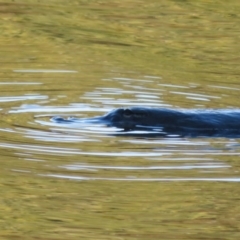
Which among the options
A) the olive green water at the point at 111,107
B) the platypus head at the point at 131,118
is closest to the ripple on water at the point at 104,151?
the olive green water at the point at 111,107

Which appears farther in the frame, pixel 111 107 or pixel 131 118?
pixel 111 107

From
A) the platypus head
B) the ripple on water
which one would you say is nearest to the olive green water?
the ripple on water

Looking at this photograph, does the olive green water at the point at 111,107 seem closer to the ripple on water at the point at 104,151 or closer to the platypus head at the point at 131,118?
the ripple on water at the point at 104,151

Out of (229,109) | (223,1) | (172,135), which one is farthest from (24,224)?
(223,1)

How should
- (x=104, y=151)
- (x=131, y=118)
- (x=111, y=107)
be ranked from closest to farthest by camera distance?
(x=104, y=151), (x=131, y=118), (x=111, y=107)

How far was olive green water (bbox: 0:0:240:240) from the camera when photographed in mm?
6539

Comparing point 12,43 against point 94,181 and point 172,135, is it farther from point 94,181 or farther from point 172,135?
point 94,181

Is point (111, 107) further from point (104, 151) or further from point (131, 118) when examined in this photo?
point (104, 151)

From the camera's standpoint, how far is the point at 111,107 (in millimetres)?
9953

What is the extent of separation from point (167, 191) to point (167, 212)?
0.45 metres

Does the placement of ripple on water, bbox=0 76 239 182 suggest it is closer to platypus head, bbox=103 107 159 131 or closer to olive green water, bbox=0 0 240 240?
olive green water, bbox=0 0 240 240

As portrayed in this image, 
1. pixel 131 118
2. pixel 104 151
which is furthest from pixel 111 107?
pixel 104 151

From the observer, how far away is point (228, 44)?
46.7ft

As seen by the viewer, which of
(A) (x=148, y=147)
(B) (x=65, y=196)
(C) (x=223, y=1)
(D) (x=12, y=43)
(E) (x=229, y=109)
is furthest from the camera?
(C) (x=223, y=1)
